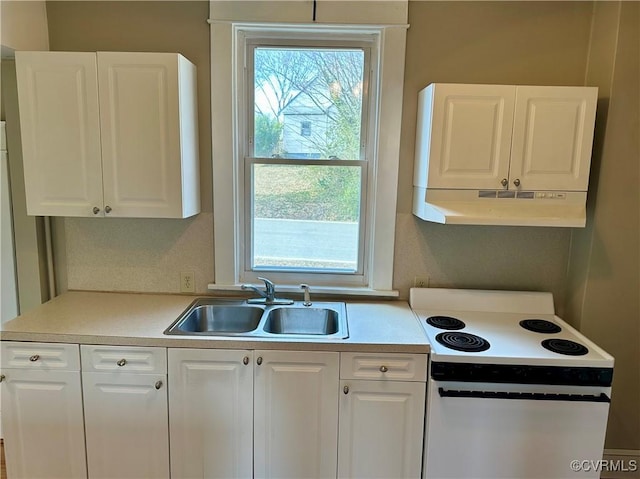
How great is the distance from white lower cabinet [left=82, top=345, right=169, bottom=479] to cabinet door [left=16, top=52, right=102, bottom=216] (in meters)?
0.76

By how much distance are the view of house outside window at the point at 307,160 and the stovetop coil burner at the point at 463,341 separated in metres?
0.70

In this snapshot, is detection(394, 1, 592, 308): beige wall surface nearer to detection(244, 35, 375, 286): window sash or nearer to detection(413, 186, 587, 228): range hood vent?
detection(244, 35, 375, 286): window sash

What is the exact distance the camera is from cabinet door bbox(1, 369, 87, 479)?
1880 mm

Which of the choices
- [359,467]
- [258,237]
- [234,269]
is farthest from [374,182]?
[359,467]

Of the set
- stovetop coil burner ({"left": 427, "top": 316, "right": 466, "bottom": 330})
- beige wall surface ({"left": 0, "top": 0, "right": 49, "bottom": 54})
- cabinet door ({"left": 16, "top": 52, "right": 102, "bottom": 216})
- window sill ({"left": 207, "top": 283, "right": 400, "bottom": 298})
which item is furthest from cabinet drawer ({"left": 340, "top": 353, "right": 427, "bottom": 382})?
beige wall surface ({"left": 0, "top": 0, "right": 49, "bottom": 54})

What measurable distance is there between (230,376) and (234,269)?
0.69 meters

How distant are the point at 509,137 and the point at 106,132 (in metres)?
1.92

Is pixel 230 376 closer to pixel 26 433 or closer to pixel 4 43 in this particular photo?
pixel 26 433

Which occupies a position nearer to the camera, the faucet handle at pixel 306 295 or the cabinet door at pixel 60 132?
the cabinet door at pixel 60 132

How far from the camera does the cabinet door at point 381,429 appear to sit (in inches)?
72.7

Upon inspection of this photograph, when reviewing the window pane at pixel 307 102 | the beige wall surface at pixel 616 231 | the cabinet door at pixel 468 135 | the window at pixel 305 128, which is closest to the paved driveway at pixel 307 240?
the window pane at pixel 307 102

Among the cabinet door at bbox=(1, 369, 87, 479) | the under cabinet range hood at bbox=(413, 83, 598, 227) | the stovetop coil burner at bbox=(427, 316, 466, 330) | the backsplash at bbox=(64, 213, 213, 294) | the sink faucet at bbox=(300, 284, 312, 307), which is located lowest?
the cabinet door at bbox=(1, 369, 87, 479)

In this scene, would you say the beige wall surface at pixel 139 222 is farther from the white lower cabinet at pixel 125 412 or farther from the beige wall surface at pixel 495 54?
the beige wall surface at pixel 495 54

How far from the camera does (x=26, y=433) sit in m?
1.92
